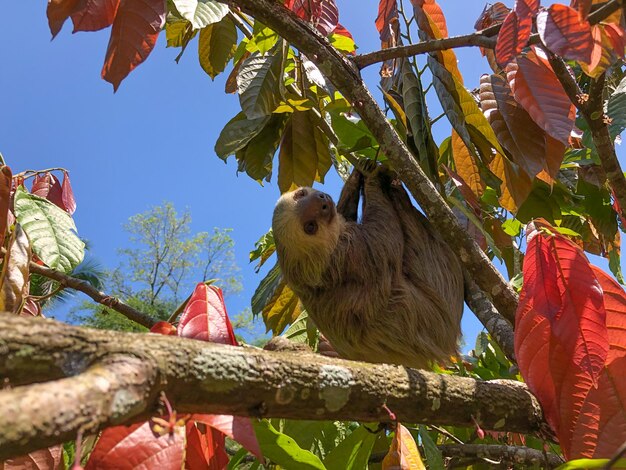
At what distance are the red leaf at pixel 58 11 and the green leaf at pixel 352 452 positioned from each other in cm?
209

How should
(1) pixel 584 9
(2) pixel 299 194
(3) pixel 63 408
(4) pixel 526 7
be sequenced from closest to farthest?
(3) pixel 63 408 → (1) pixel 584 9 → (4) pixel 526 7 → (2) pixel 299 194

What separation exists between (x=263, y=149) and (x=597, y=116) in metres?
2.22

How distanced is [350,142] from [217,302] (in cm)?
217

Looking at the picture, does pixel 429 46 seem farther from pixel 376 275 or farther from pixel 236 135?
pixel 376 275

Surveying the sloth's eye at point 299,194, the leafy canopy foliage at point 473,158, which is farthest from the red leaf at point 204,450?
the sloth's eye at point 299,194

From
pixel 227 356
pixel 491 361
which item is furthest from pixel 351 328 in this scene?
pixel 227 356

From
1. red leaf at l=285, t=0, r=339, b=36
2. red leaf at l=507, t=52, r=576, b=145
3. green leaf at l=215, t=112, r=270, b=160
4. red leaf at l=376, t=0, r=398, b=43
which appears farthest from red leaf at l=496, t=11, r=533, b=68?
green leaf at l=215, t=112, r=270, b=160

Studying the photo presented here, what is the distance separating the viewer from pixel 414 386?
177 cm

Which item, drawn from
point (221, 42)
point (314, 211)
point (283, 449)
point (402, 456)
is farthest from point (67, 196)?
point (402, 456)

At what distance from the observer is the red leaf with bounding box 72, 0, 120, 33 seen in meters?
2.15

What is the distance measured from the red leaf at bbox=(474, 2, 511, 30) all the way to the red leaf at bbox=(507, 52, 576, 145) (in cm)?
101

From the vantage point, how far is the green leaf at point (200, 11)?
264 centimetres

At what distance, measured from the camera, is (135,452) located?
1491 millimetres

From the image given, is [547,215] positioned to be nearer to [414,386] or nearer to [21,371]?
[414,386]
